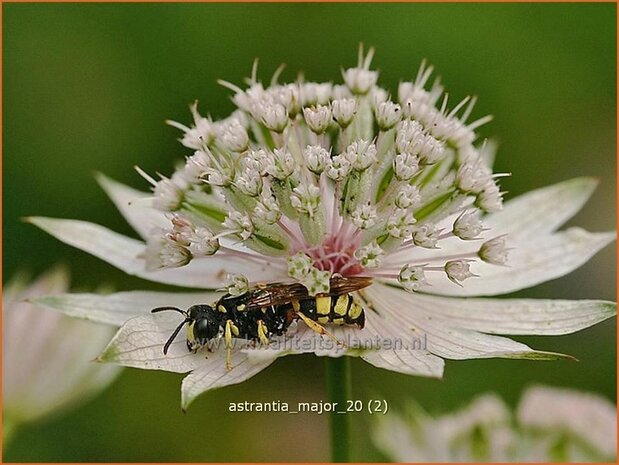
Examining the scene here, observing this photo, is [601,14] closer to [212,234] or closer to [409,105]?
[409,105]

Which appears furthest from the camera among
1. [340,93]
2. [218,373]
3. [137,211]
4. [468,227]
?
[137,211]

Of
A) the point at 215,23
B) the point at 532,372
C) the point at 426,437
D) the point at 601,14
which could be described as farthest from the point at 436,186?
the point at 601,14

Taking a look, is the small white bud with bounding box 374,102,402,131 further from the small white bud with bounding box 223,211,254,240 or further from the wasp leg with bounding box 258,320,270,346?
the wasp leg with bounding box 258,320,270,346

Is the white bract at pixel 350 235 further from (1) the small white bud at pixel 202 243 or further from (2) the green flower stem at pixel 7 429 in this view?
(2) the green flower stem at pixel 7 429

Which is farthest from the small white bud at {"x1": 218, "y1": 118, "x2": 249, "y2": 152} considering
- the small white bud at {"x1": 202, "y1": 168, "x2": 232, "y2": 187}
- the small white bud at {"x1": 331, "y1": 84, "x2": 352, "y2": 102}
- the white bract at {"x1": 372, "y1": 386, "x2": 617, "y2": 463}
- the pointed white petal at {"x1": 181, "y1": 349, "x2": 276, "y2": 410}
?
the white bract at {"x1": 372, "y1": 386, "x2": 617, "y2": 463}

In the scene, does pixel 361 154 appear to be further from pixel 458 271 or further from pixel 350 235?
pixel 458 271

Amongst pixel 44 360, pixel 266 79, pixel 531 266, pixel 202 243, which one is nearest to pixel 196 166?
pixel 202 243
